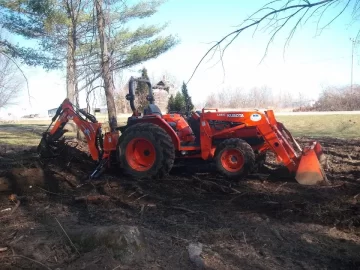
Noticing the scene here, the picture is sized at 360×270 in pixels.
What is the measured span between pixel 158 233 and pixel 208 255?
0.79 m

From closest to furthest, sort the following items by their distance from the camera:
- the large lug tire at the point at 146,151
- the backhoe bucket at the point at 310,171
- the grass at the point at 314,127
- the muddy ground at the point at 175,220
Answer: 1. the muddy ground at the point at 175,220
2. the backhoe bucket at the point at 310,171
3. the large lug tire at the point at 146,151
4. the grass at the point at 314,127

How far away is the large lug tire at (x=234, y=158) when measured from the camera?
7.41 metres

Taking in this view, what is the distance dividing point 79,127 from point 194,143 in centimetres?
264

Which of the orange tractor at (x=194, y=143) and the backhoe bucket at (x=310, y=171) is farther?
the orange tractor at (x=194, y=143)

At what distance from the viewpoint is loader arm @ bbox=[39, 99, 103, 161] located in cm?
873

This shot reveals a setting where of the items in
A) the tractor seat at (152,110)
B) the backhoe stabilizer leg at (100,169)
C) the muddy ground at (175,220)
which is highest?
the tractor seat at (152,110)

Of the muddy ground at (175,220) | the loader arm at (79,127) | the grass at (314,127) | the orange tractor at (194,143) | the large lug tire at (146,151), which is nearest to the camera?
the muddy ground at (175,220)

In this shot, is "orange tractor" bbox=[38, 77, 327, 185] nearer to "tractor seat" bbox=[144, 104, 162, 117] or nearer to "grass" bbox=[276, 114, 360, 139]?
"tractor seat" bbox=[144, 104, 162, 117]

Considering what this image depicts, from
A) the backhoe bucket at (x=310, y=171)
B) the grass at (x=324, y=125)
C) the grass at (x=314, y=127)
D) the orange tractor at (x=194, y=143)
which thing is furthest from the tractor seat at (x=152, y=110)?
the grass at (x=324, y=125)

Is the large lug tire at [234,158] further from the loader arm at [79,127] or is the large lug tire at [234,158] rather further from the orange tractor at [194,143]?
the loader arm at [79,127]

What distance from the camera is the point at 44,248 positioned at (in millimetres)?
4039

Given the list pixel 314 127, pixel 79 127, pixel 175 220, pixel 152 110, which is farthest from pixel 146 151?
pixel 314 127

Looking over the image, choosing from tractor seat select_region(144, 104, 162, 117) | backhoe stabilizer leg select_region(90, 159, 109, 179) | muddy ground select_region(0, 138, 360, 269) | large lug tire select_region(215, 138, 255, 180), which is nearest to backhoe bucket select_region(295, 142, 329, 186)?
muddy ground select_region(0, 138, 360, 269)

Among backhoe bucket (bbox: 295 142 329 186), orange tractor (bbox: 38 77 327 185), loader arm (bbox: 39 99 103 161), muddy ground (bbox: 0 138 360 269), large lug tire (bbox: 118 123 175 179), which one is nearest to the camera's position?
muddy ground (bbox: 0 138 360 269)
